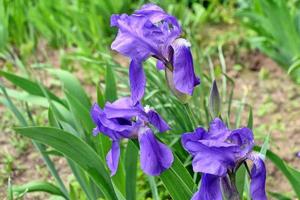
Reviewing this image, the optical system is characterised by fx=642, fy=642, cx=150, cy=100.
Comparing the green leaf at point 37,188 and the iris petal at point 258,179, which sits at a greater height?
the iris petal at point 258,179

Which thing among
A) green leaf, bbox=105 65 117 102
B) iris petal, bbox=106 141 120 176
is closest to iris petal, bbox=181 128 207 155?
iris petal, bbox=106 141 120 176

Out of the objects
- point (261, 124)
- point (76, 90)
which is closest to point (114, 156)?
point (76, 90)

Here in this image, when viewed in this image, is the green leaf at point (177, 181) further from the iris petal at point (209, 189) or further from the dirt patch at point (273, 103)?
the dirt patch at point (273, 103)

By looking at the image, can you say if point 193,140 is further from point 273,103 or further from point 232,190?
point 273,103

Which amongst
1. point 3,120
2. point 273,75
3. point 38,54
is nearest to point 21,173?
point 3,120

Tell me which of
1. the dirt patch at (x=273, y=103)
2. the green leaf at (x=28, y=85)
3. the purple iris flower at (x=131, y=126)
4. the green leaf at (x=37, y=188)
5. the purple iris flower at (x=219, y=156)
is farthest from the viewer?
the dirt patch at (x=273, y=103)

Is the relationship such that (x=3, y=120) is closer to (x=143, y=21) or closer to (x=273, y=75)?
(x=273, y=75)

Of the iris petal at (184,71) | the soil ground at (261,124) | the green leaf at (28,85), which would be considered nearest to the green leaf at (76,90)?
the green leaf at (28,85)

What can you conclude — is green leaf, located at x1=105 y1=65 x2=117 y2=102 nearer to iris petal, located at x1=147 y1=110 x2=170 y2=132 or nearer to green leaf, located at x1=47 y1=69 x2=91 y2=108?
green leaf, located at x1=47 y1=69 x2=91 y2=108
